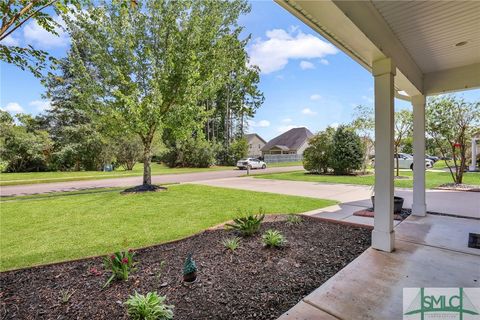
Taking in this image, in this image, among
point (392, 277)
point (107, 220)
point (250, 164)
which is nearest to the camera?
point (392, 277)

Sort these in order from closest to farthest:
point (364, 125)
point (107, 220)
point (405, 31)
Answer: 1. point (405, 31)
2. point (107, 220)
3. point (364, 125)

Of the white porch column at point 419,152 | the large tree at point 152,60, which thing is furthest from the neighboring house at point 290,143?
the white porch column at point 419,152

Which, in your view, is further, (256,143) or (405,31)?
(256,143)

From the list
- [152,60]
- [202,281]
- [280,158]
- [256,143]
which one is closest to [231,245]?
[202,281]

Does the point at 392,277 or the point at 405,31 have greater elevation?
the point at 405,31

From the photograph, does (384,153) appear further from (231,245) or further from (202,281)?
Result: (202,281)

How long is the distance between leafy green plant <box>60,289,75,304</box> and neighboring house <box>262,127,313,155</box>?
130 ft

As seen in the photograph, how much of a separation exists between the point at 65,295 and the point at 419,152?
20.8 ft

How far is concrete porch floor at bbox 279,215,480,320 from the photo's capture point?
7.20 ft

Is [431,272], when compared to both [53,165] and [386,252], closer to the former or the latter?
[386,252]

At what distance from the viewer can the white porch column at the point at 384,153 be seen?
332 centimetres

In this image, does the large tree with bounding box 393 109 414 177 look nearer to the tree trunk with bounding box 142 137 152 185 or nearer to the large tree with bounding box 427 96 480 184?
the large tree with bounding box 427 96 480 184

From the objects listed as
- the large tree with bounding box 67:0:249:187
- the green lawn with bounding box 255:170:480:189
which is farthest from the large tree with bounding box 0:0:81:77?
the green lawn with bounding box 255:170:480:189

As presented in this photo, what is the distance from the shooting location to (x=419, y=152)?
513cm
